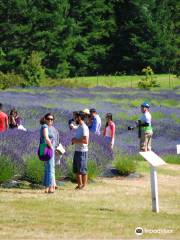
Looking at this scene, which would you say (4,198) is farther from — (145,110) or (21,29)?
(21,29)

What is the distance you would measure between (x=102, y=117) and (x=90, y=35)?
62.9 metres

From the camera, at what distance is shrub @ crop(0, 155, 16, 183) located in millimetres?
16312

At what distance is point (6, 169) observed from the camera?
16359mm

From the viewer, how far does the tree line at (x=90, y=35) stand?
→ 85562 mm

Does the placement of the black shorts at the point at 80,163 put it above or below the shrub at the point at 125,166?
above

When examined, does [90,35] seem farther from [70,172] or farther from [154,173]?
[154,173]

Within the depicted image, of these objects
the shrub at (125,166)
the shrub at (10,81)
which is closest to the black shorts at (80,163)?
the shrub at (125,166)

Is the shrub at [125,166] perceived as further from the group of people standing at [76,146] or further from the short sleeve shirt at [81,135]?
the short sleeve shirt at [81,135]

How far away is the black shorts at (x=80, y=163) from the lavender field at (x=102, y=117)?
1256 millimetres

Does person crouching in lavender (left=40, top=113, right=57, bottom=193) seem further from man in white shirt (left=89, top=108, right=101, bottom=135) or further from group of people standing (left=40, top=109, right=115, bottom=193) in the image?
man in white shirt (left=89, top=108, right=101, bottom=135)

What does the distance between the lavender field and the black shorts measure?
126cm

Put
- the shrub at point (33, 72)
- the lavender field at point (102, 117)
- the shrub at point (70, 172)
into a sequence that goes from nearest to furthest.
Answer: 1. the shrub at point (70, 172)
2. the lavender field at point (102, 117)
3. the shrub at point (33, 72)

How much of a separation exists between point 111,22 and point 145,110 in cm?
7526

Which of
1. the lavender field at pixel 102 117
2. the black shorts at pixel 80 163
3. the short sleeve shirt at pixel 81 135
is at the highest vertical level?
the short sleeve shirt at pixel 81 135
